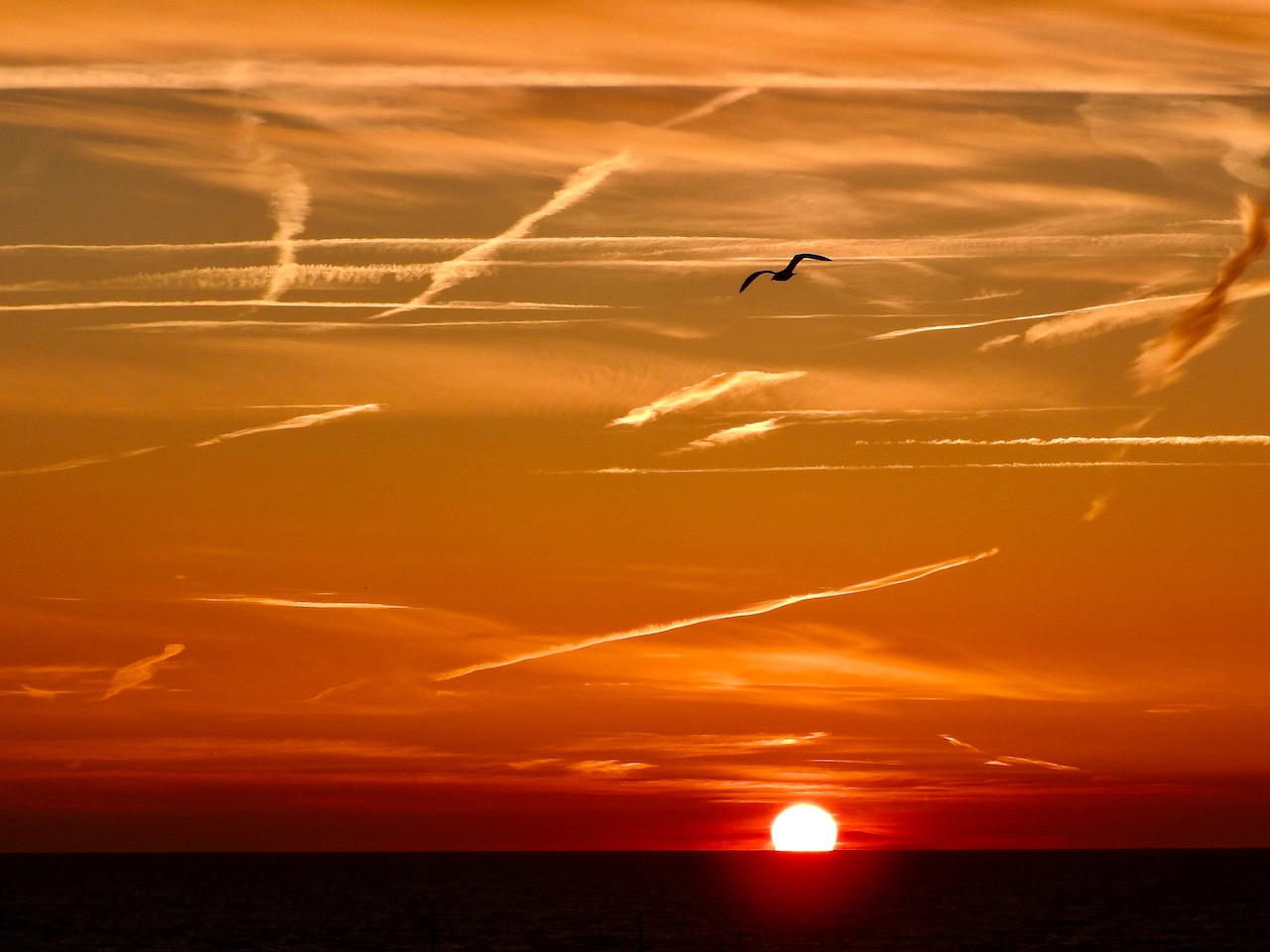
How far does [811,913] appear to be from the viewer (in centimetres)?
19738

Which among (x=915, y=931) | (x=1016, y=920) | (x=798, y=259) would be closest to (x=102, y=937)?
(x=915, y=931)

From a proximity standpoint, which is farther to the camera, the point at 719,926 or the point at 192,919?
the point at 192,919

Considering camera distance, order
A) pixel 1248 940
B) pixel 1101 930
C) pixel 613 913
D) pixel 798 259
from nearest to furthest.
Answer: pixel 798 259 → pixel 1248 940 → pixel 1101 930 → pixel 613 913

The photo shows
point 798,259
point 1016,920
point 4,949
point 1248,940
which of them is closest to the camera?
point 798,259

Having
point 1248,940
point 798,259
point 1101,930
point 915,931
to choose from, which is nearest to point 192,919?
point 915,931

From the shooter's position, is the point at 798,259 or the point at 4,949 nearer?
the point at 798,259

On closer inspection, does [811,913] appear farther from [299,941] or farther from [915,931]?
[299,941]

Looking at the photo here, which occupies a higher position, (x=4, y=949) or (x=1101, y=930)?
(x=1101, y=930)

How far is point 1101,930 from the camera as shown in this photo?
169125 millimetres

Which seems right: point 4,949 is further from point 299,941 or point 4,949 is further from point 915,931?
point 915,931

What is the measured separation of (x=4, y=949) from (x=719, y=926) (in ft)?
222

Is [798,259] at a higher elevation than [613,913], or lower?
lower

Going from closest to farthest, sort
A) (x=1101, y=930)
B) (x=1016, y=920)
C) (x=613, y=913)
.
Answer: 1. (x=1101, y=930)
2. (x=1016, y=920)
3. (x=613, y=913)

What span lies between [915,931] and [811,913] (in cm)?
3484
